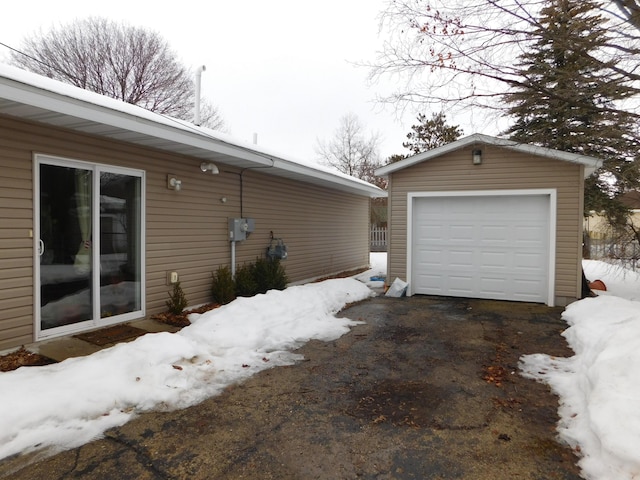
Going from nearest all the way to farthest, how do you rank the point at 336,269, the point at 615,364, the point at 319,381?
the point at 615,364, the point at 319,381, the point at 336,269

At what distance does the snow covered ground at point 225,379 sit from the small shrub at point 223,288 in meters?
1.05

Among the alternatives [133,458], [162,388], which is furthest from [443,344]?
[133,458]

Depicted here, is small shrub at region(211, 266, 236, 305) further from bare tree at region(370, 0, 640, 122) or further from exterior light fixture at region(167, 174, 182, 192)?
bare tree at region(370, 0, 640, 122)

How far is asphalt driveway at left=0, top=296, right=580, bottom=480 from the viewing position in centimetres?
235

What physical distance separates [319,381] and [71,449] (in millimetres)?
1989

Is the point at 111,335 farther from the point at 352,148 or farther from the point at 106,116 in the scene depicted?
the point at 352,148

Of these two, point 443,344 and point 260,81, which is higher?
point 260,81

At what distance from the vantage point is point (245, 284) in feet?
23.6

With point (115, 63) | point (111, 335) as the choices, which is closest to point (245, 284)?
point (111, 335)

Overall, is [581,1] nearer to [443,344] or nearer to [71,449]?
[443,344]

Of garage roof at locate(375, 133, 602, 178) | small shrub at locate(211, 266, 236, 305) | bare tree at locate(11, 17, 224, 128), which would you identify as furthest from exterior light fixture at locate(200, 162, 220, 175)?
bare tree at locate(11, 17, 224, 128)

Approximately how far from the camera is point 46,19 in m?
16.2

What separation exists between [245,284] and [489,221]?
483 centimetres

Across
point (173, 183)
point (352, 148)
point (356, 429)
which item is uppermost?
point (352, 148)
